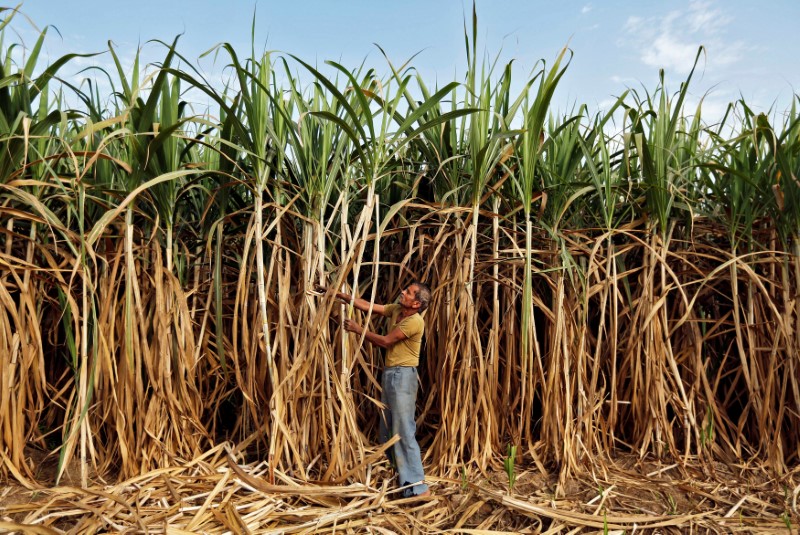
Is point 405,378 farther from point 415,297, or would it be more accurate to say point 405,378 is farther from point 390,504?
point 390,504

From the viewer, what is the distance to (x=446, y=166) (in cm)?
290

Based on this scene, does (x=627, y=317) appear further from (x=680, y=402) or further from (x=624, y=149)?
(x=624, y=149)

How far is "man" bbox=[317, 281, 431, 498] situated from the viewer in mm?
2576

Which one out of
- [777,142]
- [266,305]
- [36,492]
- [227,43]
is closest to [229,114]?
[227,43]

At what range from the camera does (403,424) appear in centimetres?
261

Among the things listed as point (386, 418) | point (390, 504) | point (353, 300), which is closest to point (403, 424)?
point (386, 418)

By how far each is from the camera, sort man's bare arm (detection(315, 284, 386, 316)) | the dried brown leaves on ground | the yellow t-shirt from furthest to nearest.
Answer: the yellow t-shirt
man's bare arm (detection(315, 284, 386, 316))
the dried brown leaves on ground

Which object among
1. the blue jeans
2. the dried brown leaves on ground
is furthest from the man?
the dried brown leaves on ground

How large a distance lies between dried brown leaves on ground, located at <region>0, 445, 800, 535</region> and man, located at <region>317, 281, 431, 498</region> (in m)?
0.11

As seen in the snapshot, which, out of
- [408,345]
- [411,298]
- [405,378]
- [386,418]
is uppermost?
[411,298]

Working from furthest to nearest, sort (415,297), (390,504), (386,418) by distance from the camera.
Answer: (386,418) < (415,297) < (390,504)

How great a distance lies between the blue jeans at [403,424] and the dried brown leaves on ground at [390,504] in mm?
94

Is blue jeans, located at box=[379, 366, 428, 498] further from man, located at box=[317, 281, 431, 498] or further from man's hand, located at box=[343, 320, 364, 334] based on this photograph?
man's hand, located at box=[343, 320, 364, 334]

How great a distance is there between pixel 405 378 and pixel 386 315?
31cm
